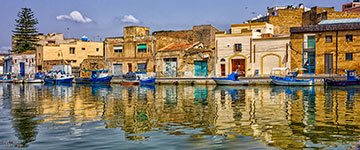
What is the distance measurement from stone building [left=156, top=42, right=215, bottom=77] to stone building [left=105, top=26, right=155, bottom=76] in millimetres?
2003

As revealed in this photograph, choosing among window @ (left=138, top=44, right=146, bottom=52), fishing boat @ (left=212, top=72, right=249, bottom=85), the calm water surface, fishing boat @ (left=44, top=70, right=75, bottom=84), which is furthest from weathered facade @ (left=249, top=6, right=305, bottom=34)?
the calm water surface

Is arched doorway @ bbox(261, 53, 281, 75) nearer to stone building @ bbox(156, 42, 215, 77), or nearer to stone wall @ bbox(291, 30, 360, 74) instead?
stone wall @ bbox(291, 30, 360, 74)

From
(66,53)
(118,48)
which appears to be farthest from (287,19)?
(66,53)

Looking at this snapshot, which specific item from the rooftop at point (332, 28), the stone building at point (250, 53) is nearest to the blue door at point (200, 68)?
the stone building at point (250, 53)

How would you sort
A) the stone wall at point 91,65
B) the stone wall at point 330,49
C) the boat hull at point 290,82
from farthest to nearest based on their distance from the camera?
the stone wall at point 91,65, the stone wall at point 330,49, the boat hull at point 290,82

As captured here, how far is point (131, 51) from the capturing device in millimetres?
51594

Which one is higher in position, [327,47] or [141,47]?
[141,47]

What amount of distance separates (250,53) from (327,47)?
914 centimetres

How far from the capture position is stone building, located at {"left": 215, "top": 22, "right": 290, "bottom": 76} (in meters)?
41.2

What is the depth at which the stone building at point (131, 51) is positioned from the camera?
50281 millimetres

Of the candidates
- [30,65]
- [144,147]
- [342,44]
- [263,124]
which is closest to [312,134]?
[263,124]

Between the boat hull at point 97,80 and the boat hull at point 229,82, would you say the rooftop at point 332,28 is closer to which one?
the boat hull at point 229,82

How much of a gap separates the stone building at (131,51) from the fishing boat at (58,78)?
6746 millimetres

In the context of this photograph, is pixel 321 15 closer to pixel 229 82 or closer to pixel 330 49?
pixel 330 49
